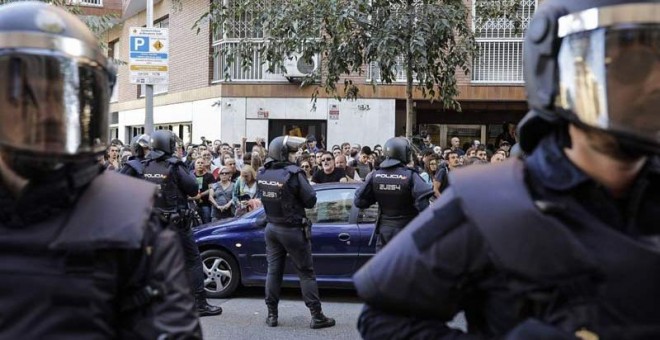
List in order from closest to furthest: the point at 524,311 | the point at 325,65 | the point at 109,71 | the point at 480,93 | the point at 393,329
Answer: the point at 524,311, the point at 393,329, the point at 109,71, the point at 325,65, the point at 480,93

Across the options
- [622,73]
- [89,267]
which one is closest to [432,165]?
[622,73]

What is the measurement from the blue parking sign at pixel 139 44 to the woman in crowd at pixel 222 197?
6.62 feet

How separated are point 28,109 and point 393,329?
1106 mm

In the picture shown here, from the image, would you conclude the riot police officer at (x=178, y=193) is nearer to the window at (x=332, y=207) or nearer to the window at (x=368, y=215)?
the window at (x=332, y=207)

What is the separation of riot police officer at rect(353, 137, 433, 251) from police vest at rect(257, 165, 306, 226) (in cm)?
74

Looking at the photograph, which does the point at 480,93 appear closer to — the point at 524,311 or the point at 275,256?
the point at 275,256

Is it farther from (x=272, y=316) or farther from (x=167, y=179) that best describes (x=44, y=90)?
(x=167, y=179)

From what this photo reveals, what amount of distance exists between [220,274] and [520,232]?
22.3 feet

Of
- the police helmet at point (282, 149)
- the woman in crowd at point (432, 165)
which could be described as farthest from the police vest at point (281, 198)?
the woman in crowd at point (432, 165)

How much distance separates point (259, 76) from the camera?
1856 centimetres

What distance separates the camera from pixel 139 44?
31.5 feet

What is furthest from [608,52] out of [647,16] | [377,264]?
[377,264]

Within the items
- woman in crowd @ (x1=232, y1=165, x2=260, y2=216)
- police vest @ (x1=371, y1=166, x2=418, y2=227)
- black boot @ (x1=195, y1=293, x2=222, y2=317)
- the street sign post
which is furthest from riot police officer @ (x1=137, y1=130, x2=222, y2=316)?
the street sign post

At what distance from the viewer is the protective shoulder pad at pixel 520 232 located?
1.57 meters
